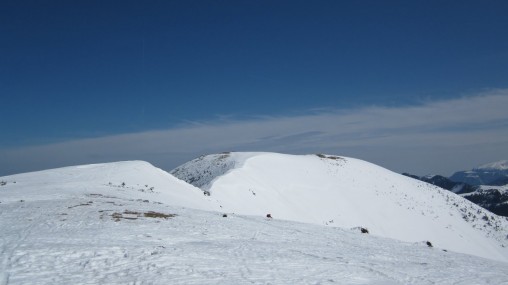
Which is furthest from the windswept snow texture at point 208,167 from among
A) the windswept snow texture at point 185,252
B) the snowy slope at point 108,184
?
the windswept snow texture at point 185,252

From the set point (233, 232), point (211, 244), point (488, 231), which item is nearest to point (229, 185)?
point (233, 232)

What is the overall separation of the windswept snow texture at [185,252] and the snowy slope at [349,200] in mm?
15056

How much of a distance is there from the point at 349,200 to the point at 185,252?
41605 mm

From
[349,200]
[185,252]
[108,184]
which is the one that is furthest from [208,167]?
[185,252]

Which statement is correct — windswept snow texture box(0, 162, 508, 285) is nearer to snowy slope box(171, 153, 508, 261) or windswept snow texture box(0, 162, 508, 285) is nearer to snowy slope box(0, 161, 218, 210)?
snowy slope box(0, 161, 218, 210)

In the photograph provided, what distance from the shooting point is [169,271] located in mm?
11352

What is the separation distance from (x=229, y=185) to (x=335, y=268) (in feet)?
98.2

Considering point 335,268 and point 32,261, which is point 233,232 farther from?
point 32,261

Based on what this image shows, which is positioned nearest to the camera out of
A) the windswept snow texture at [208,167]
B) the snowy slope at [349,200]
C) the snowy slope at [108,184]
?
the snowy slope at [108,184]

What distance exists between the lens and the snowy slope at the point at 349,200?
4331 cm

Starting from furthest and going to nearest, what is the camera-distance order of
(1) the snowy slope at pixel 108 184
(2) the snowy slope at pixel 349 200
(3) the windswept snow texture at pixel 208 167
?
(3) the windswept snow texture at pixel 208 167
(2) the snowy slope at pixel 349 200
(1) the snowy slope at pixel 108 184

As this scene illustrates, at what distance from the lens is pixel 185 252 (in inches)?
549

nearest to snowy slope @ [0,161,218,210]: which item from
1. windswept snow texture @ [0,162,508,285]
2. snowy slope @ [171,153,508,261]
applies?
windswept snow texture @ [0,162,508,285]

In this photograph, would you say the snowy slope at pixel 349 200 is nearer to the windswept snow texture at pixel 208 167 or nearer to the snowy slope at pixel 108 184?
the windswept snow texture at pixel 208 167
